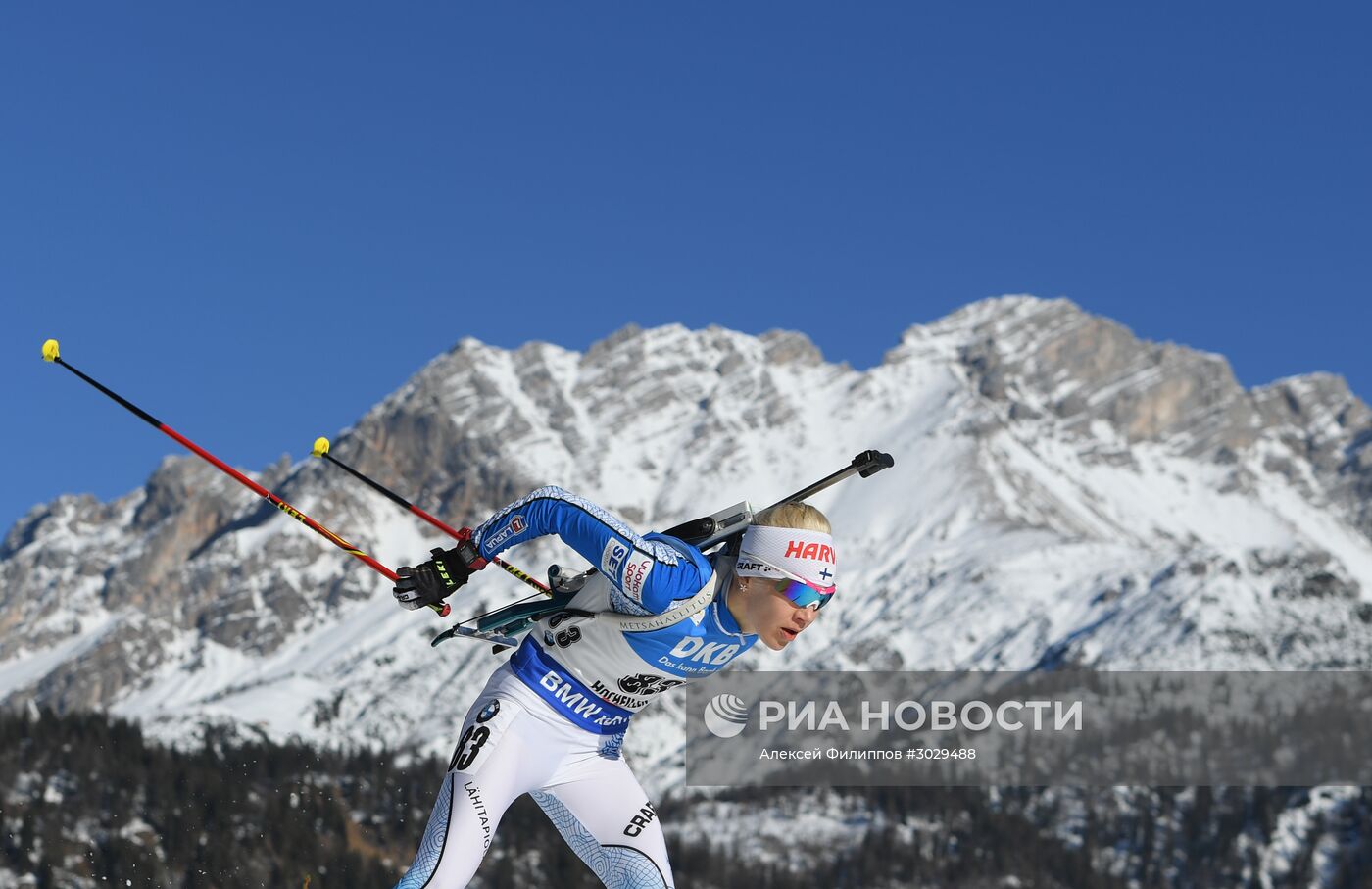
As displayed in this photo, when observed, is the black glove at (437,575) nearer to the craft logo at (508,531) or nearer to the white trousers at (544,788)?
the craft logo at (508,531)

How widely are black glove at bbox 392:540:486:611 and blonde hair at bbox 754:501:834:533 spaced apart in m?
1.57

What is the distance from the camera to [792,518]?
9977 mm

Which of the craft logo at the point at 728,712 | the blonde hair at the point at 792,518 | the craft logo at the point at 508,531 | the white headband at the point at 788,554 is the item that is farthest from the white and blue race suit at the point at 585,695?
the craft logo at the point at 728,712

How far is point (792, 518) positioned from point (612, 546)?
1.08 m

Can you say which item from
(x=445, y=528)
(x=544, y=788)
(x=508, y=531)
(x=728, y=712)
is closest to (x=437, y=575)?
(x=508, y=531)

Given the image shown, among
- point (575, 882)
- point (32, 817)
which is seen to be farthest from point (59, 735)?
point (575, 882)

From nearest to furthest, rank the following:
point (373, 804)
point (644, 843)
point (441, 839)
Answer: point (441, 839)
point (644, 843)
point (373, 804)

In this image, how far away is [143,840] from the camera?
145000 mm

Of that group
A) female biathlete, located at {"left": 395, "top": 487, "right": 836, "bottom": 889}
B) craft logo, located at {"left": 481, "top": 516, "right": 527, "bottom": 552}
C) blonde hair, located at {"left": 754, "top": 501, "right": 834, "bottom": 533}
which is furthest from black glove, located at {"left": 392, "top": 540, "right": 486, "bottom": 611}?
blonde hair, located at {"left": 754, "top": 501, "right": 834, "bottom": 533}

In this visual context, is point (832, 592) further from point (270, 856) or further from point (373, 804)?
point (373, 804)

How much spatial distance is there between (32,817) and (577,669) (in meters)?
145

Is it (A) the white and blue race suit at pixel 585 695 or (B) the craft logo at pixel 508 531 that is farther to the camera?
(B) the craft logo at pixel 508 531

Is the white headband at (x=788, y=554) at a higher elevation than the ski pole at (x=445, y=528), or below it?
below

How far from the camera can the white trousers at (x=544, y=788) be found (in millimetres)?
9773
